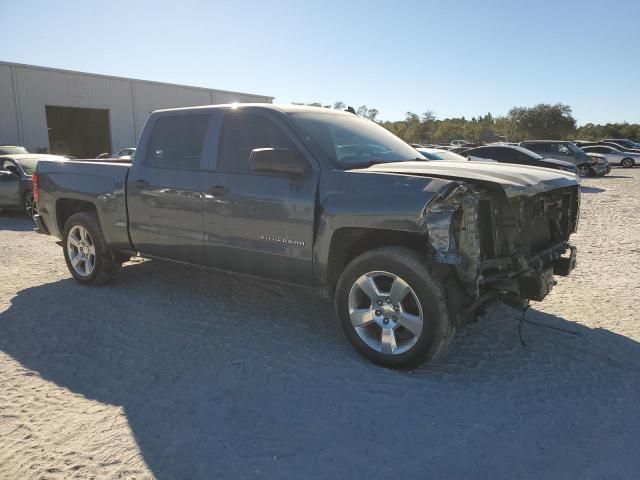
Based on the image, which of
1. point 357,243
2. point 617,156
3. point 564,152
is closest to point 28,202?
point 357,243

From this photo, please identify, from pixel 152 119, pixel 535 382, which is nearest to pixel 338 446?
pixel 535 382

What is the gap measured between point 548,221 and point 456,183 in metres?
1.41

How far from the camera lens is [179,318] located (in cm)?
480

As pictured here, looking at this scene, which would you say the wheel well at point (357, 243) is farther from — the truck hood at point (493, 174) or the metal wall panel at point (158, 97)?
the metal wall panel at point (158, 97)

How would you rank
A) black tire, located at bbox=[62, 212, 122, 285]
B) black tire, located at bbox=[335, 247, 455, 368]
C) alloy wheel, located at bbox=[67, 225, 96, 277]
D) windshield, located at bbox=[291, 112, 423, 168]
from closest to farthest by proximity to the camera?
1. black tire, located at bbox=[335, 247, 455, 368]
2. windshield, located at bbox=[291, 112, 423, 168]
3. black tire, located at bbox=[62, 212, 122, 285]
4. alloy wheel, located at bbox=[67, 225, 96, 277]

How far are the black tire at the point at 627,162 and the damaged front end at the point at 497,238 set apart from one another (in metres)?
31.7

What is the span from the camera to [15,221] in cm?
1138

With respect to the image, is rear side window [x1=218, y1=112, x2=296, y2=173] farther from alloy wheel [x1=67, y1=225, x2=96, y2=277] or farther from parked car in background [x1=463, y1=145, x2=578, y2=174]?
parked car in background [x1=463, y1=145, x2=578, y2=174]

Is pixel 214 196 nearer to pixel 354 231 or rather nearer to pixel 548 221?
pixel 354 231

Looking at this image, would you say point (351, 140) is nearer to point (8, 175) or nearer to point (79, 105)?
point (8, 175)

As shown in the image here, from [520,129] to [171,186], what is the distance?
70252mm

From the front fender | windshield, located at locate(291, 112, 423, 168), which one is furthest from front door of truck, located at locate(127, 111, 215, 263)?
the front fender

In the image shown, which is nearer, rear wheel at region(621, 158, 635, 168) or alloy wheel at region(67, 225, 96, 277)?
alloy wheel at region(67, 225, 96, 277)

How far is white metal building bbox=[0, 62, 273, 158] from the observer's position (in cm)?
2417
